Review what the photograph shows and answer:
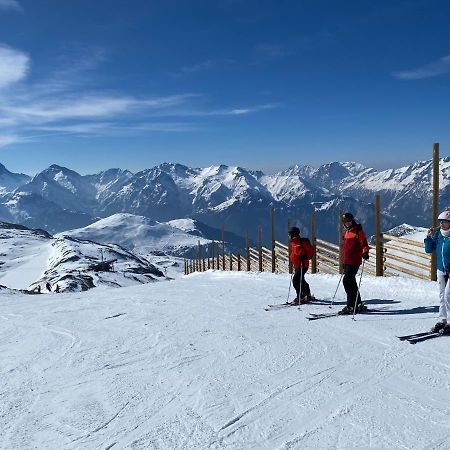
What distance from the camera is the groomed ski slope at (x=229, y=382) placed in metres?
4.25

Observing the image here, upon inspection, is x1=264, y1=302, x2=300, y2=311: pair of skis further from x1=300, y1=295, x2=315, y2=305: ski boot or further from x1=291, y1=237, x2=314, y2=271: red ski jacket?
x1=291, y1=237, x2=314, y2=271: red ski jacket

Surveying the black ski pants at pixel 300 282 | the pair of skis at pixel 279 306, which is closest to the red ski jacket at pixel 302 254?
the black ski pants at pixel 300 282

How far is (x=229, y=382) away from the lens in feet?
18.4

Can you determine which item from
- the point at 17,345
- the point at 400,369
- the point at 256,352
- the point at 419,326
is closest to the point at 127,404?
the point at 256,352

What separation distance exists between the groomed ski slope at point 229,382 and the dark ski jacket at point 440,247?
1.21 meters

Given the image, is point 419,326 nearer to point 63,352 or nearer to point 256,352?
point 256,352

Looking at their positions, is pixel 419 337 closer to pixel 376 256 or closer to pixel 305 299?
pixel 305 299

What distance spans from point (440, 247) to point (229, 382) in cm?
422

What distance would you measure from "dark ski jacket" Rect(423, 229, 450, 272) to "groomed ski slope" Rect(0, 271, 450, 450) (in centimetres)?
121

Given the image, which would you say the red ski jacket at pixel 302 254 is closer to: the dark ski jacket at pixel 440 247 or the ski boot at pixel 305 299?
→ the ski boot at pixel 305 299

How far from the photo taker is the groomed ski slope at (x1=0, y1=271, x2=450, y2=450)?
4.25 meters

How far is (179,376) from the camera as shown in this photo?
5953mm

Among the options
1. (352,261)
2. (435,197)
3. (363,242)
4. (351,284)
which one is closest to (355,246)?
(363,242)

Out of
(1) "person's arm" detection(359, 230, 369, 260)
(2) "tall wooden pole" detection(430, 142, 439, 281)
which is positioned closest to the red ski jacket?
(1) "person's arm" detection(359, 230, 369, 260)
